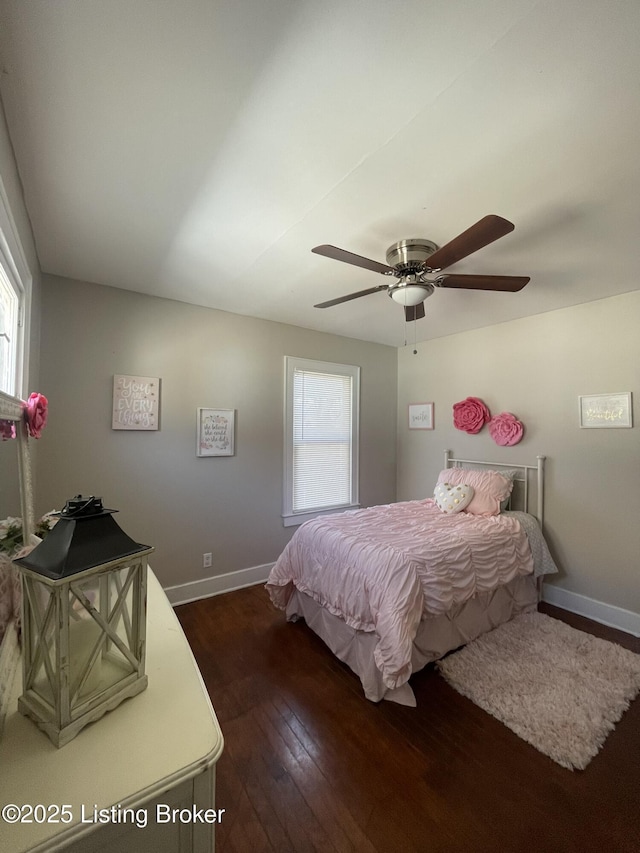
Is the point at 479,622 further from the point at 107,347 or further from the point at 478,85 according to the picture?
the point at 107,347

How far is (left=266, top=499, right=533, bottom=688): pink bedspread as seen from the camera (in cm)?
180

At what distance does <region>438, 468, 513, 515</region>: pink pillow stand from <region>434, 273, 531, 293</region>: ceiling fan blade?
174 cm

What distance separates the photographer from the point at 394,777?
1475mm

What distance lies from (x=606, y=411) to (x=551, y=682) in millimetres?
1993

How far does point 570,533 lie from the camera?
2891mm

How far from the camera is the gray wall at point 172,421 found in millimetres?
2463

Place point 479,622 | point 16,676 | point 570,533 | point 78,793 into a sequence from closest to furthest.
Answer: point 78,793, point 16,676, point 479,622, point 570,533

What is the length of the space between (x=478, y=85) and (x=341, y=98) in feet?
1.40

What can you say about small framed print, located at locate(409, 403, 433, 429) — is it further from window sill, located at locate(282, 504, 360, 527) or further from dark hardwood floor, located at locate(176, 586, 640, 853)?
dark hardwood floor, located at locate(176, 586, 640, 853)

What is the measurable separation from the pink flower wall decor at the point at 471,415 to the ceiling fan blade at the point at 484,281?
172 centimetres

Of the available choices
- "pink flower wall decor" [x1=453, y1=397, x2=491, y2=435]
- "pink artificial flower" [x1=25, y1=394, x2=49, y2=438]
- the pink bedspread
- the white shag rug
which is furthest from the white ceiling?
the white shag rug

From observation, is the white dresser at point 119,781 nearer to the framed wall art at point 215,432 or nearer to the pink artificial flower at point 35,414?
the pink artificial flower at point 35,414

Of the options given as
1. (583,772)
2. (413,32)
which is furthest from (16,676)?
(583,772)

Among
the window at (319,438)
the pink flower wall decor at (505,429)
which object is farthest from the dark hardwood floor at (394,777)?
the pink flower wall decor at (505,429)
